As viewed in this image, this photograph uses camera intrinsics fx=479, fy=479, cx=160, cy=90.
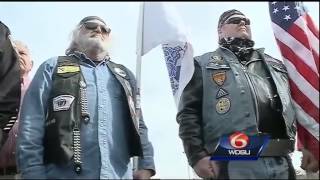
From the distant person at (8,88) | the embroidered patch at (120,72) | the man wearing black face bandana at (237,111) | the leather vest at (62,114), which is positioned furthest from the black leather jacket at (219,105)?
the distant person at (8,88)

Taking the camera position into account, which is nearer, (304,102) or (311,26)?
(304,102)

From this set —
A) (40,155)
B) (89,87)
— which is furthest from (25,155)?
(89,87)

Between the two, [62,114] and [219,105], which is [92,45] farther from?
[219,105]

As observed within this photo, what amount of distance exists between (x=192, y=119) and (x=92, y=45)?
93 cm

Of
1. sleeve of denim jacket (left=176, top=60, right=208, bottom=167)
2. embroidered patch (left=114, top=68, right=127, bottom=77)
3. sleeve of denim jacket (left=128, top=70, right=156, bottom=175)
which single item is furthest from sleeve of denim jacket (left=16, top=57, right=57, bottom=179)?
sleeve of denim jacket (left=176, top=60, right=208, bottom=167)

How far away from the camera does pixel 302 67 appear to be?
3.71 metres

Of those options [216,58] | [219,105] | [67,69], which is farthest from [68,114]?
[216,58]

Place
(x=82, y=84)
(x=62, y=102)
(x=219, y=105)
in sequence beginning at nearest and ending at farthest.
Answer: (x=62, y=102) < (x=82, y=84) < (x=219, y=105)

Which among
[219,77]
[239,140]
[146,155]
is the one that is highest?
[219,77]

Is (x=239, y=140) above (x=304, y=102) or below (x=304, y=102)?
below

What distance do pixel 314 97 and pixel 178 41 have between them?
121 centimetres

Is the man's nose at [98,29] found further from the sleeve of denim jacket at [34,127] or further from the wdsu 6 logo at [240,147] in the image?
the wdsu 6 logo at [240,147]

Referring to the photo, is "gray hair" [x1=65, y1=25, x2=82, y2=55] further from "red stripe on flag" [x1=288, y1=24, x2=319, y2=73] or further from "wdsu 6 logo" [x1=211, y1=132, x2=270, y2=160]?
"red stripe on flag" [x1=288, y1=24, x2=319, y2=73]

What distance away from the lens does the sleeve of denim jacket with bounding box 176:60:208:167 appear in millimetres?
3234
